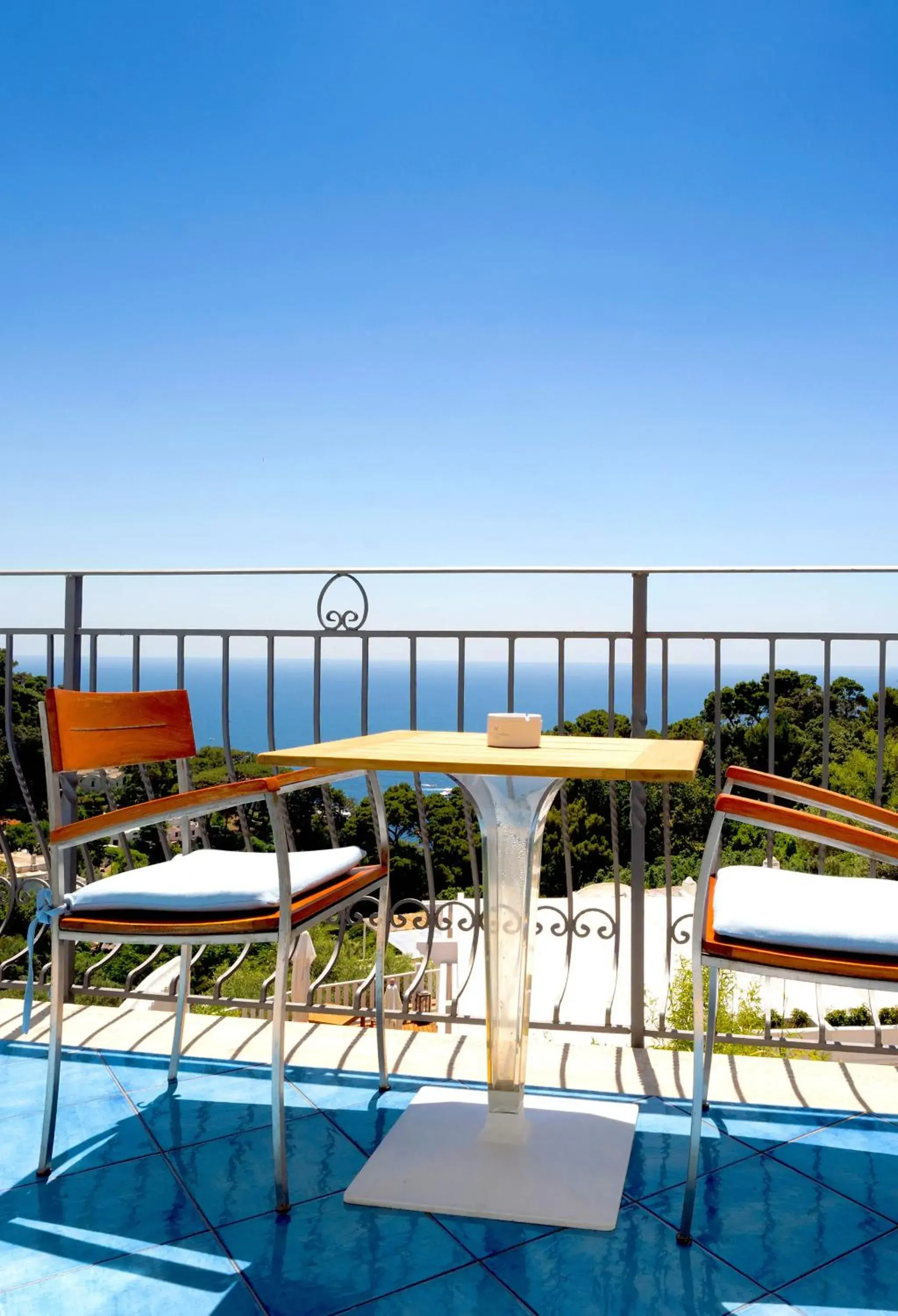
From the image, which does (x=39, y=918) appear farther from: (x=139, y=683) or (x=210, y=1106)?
(x=139, y=683)

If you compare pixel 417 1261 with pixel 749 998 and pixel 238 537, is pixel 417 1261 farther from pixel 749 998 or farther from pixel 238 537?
pixel 238 537

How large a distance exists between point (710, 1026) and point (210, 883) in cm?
115

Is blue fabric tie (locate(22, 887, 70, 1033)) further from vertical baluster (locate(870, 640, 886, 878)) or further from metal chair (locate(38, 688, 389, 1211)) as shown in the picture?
vertical baluster (locate(870, 640, 886, 878))

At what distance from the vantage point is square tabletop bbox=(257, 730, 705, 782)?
155 cm

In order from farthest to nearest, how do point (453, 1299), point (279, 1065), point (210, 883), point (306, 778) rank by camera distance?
1. point (306, 778)
2. point (210, 883)
3. point (279, 1065)
4. point (453, 1299)

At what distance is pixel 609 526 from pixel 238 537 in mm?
19292

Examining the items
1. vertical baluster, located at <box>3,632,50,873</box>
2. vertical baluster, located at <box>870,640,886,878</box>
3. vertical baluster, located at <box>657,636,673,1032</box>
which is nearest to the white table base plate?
vertical baluster, located at <box>657,636,673,1032</box>

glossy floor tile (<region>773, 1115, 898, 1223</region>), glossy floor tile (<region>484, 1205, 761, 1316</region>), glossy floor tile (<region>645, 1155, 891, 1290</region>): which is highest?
glossy floor tile (<region>484, 1205, 761, 1316</region>)

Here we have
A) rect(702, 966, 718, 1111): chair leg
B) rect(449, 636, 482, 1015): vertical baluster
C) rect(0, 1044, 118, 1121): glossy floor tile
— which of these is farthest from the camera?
rect(449, 636, 482, 1015): vertical baluster

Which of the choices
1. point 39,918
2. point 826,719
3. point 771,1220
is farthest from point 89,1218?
point 826,719

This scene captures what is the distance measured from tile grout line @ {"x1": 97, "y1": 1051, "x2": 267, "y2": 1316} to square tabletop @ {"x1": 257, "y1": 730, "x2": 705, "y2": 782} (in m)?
0.87

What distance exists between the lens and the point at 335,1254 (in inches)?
66.6

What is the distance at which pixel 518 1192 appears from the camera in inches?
72.6

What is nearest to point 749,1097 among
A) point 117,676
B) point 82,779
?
point 82,779
